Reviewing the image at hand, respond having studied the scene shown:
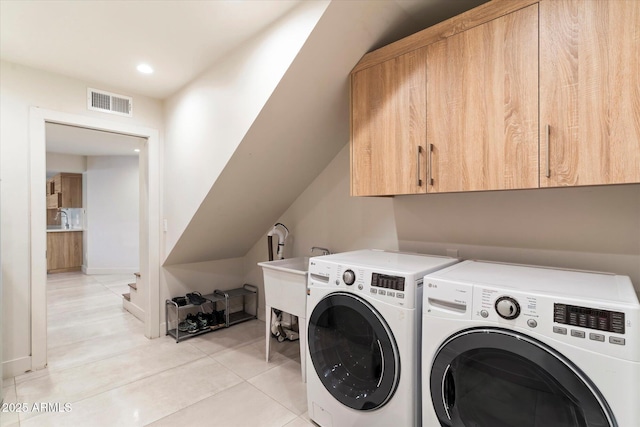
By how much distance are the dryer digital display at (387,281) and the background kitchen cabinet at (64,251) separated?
7.62 metres

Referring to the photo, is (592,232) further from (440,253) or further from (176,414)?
(176,414)

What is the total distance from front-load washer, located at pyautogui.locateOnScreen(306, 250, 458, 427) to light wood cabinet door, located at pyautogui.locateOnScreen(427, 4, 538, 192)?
564 millimetres

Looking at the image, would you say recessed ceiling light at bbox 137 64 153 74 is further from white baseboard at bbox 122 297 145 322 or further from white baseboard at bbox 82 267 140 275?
white baseboard at bbox 82 267 140 275

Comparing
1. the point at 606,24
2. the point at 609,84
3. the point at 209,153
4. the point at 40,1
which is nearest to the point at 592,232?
the point at 609,84

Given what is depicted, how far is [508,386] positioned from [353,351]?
0.76 m

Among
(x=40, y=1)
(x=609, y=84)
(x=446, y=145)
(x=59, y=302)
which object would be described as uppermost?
(x=40, y=1)

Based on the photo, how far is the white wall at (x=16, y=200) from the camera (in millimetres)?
2461

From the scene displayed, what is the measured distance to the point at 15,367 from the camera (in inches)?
98.5

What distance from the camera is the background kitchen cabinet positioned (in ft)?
21.6

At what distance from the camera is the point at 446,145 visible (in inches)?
66.8

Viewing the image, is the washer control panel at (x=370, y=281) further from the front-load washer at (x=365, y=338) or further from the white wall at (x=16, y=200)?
the white wall at (x=16, y=200)

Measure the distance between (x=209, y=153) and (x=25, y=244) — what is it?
1655 mm

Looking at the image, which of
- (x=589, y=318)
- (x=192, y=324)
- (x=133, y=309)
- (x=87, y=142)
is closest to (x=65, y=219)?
(x=87, y=142)

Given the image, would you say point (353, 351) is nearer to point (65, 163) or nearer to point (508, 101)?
point (508, 101)
